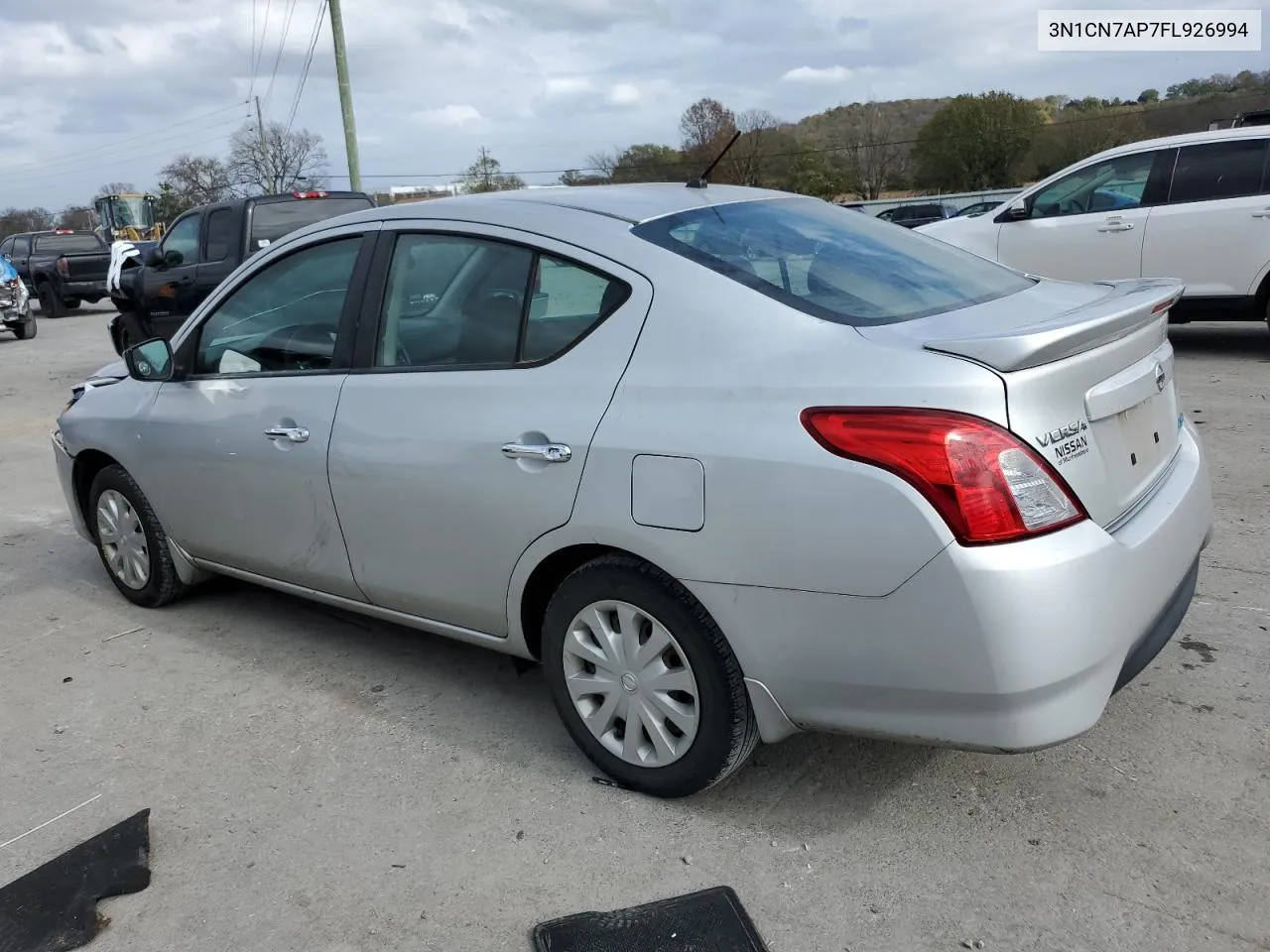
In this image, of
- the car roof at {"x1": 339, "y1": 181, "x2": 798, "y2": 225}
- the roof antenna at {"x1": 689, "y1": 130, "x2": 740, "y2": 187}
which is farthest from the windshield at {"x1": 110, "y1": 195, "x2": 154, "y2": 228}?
the roof antenna at {"x1": 689, "y1": 130, "x2": 740, "y2": 187}

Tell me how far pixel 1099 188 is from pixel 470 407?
7.84 metres

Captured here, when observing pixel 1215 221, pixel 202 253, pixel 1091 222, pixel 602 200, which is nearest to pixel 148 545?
pixel 602 200

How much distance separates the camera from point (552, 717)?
343 cm

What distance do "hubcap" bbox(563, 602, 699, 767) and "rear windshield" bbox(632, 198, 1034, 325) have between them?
924 millimetres

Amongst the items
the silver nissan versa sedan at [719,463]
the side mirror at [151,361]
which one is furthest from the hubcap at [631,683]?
the side mirror at [151,361]

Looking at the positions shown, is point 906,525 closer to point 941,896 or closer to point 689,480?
point 689,480

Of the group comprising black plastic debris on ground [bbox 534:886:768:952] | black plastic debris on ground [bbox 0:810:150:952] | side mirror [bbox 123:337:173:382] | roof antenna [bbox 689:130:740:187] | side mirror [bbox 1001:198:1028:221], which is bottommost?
black plastic debris on ground [bbox 534:886:768:952]

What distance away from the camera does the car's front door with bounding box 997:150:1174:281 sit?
881 cm

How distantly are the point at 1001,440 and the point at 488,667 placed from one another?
2.23 meters

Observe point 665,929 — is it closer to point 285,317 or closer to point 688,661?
point 688,661

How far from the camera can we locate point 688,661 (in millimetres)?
2652

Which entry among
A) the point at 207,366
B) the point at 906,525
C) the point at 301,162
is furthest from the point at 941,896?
the point at 301,162

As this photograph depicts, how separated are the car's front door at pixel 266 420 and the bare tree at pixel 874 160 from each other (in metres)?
61.4

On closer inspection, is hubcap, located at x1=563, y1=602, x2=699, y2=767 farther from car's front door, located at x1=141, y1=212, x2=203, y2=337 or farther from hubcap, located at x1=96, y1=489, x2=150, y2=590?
car's front door, located at x1=141, y1=212, x2=203, y2=337
